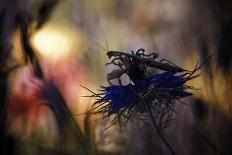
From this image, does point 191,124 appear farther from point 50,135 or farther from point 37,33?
point 37,33

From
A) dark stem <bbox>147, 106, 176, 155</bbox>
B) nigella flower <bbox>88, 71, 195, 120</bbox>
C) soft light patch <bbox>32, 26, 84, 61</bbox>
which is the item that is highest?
soft light patch <bbox>32, 26, 84, 61</bbox>

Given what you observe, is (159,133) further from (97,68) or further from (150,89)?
(97,68)

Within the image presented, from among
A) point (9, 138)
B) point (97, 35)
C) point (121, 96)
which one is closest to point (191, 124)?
point (121, 96)

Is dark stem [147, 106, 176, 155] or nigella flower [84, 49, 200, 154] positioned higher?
nigella flower [84, 49, 200, 154]

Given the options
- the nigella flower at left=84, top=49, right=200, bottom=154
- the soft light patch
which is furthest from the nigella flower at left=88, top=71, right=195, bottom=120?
the soft light patch

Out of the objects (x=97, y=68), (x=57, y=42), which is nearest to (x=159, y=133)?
(x=97, y=68)

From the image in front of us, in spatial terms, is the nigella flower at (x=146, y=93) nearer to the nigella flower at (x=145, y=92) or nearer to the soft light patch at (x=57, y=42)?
the nigella flower at (x=145, y=92)

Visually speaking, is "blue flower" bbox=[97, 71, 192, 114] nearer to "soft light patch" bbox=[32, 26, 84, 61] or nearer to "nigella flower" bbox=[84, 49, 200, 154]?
"nigella flower" bbox=[84, 49, 200, 154]

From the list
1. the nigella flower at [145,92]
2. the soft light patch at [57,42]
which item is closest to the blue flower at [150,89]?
the nigella flower at [145,92]
